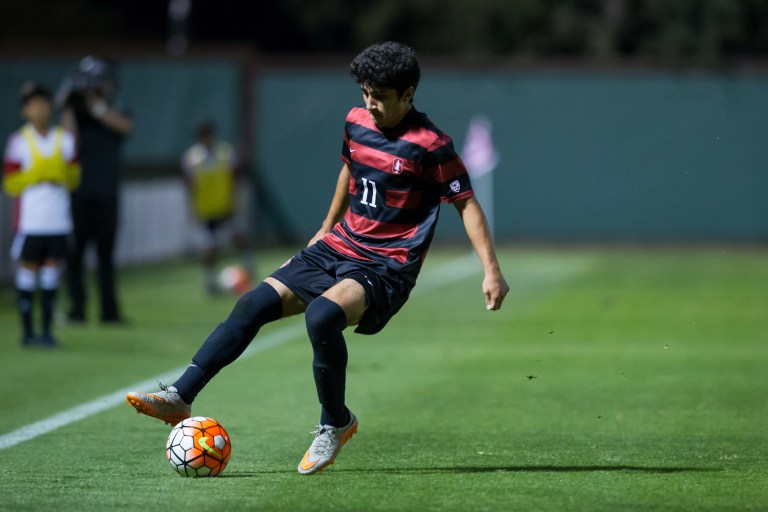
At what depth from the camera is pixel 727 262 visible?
76.6 ft

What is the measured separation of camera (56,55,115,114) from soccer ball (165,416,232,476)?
25.8 feet

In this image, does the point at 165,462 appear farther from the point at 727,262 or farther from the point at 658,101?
the point at 658,101

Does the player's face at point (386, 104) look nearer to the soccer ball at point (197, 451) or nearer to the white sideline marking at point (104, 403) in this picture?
the soccer ball at point (197, 451)

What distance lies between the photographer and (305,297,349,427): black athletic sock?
645 cm

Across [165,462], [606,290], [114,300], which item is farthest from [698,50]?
[165,462]

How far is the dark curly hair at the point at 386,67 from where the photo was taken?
6477mm

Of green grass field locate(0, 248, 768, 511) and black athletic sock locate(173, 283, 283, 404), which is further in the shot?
black athletic sock locate(173, 283, 283, 404)

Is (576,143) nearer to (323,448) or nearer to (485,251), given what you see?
(485,251)

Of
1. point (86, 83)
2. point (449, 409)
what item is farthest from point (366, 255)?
point (86, 83)

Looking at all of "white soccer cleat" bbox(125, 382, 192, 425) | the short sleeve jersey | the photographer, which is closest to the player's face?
"white soccer cleat" bbox(125, 382, 192, 425)

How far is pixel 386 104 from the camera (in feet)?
21.8

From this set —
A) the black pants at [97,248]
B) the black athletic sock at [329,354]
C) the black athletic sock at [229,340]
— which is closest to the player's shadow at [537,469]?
the black athletic sock at [329,354]

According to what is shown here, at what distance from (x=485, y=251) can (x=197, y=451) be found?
62.1 inches

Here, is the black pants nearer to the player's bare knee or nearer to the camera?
the camera
